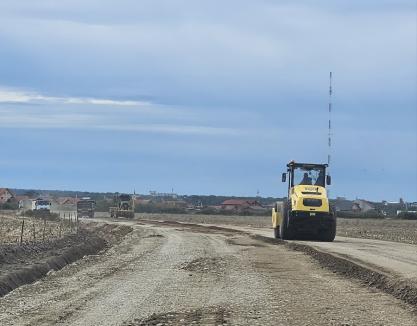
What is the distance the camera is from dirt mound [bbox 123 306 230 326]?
10375mm

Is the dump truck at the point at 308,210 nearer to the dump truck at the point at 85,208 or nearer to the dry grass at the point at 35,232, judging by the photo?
the dry grass at the point at 35,232

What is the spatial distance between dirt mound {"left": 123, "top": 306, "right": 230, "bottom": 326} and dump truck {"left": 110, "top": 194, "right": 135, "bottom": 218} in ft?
225

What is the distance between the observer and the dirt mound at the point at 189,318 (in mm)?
10375

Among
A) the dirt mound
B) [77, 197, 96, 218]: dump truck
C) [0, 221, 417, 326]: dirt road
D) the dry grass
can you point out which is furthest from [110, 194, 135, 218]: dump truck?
the dirt mound

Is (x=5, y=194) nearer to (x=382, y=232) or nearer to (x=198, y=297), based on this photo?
(x=382, y=232)

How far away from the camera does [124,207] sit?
80938mm

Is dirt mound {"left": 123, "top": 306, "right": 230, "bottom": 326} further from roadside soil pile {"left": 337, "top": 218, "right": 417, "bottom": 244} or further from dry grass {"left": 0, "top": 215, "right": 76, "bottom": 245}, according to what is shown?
roadside soil pile {"left": 337, "top": 218, "right": 417, "bottom": 244}

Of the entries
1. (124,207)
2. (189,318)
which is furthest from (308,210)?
(124,207)

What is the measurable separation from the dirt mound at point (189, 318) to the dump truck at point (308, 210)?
1998cm

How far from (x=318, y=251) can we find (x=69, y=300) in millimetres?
12523

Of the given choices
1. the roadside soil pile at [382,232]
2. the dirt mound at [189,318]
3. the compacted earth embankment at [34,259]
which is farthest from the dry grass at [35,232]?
the dirt mound at [189,318]

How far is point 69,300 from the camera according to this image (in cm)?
1276

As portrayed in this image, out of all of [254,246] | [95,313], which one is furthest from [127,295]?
[254,246]

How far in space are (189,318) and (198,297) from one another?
2341mm
